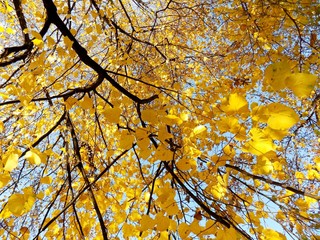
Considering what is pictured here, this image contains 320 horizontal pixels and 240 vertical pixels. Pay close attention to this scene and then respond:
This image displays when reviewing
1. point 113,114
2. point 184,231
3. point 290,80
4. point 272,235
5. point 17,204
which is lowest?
point 272,235

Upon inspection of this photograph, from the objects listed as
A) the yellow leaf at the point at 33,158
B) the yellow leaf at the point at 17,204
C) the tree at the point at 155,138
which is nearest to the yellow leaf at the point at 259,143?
the tree at the point at 155,138

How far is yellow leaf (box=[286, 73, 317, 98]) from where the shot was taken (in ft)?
2.79

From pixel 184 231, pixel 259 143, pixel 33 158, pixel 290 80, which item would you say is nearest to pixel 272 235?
pixel 184 231

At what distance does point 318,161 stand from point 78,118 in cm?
273

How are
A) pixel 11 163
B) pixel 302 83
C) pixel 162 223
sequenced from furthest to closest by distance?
pixel 162 223
pixel 11 163
pixel 302 83

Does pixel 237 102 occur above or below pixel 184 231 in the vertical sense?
above

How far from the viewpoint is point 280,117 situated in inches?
34.9

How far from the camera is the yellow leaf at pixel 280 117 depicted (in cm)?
87

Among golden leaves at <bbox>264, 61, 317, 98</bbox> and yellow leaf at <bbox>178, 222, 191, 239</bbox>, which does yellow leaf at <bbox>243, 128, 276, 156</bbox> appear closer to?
golden leaves at <bbox>264, 61, 317, 98</bbox>

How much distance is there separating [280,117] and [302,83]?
129 mm

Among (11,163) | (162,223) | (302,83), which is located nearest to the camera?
(302,83)

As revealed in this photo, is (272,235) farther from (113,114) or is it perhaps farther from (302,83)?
(113,114)

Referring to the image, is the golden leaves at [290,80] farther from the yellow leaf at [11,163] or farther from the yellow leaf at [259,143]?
the yellow leaf at [11,163]

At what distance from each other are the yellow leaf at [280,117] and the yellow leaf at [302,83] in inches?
2.8
